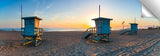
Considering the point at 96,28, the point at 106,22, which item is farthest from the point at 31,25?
the point at 106,22

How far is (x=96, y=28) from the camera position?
1259 cm

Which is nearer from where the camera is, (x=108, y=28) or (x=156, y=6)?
(x=156, y=6)

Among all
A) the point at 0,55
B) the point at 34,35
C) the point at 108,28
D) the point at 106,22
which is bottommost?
the point at 0,55

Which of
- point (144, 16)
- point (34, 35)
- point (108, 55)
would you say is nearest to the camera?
point (144, 16)

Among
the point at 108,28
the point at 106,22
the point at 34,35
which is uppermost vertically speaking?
the point at 106,22

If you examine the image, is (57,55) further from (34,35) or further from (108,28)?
(108,28)

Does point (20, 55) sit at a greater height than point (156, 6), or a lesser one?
lesser

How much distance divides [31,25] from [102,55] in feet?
29.5

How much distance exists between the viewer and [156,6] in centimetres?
78

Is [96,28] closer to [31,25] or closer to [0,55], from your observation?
[31,25]

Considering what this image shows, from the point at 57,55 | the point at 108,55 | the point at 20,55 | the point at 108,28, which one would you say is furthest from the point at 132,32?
the point at 20,55

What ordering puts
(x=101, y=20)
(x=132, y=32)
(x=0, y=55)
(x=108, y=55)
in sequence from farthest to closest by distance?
(x=132, y=32)
(x=101, y=20)
(x=0, y=55)
(x=108, y=55)

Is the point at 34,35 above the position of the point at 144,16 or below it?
below

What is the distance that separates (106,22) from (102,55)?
6.71 metres
